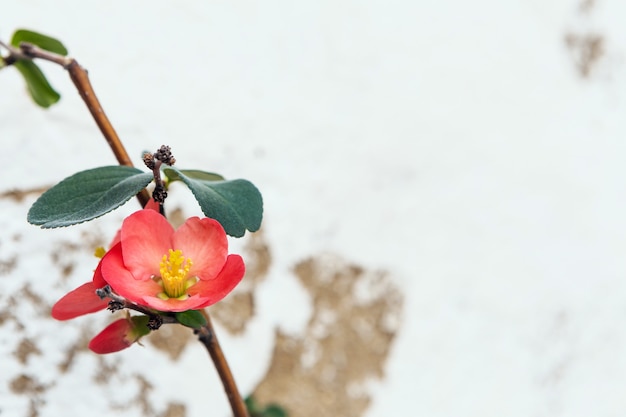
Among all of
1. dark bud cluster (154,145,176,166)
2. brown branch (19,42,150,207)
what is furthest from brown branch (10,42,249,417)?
dark bud cluster (154,145,176,166)

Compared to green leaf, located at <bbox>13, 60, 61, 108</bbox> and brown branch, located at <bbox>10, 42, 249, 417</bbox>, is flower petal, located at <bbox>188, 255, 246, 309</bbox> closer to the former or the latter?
brown branch, located at <bbox>10, 42, 249, 417</bbox>

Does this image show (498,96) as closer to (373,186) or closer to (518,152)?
(518,152)

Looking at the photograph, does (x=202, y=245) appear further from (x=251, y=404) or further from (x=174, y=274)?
(x=251, y=404)

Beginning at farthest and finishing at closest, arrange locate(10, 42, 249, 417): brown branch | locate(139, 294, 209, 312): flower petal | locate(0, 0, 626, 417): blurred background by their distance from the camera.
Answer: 1. locate(0, 0, 626, 417): blurred background
2. locate(10, 42, 249, 417): brown branch
3. locate(139, 294, 209, 312): flower petal

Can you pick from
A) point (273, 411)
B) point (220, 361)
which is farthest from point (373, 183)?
point (220, 361)

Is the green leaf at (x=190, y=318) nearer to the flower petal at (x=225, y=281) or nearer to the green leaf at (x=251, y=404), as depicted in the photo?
the flower petal at (x=225, y=281)

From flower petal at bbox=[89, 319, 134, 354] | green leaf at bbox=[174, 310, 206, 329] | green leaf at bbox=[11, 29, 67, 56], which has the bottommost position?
flower petal at bbox=[89, 319, 134, 354]

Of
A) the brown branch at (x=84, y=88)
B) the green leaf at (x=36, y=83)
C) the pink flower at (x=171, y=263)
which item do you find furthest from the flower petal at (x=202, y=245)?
the green leaf at (x=36, y=83)
